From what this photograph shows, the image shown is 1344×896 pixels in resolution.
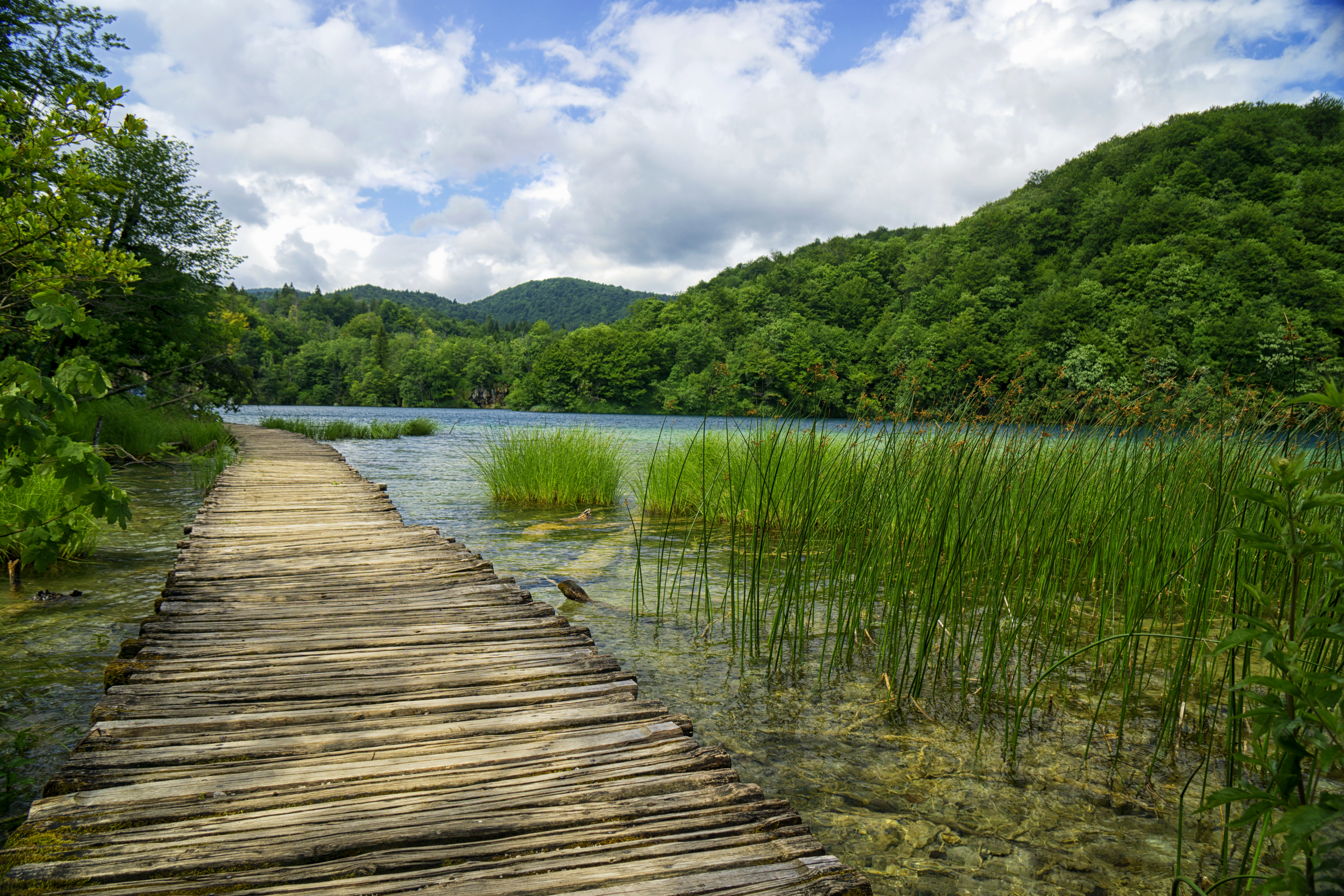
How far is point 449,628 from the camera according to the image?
285 centimetres

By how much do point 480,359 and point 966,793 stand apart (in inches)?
2888

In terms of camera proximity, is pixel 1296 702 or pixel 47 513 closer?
pixel 1296 702

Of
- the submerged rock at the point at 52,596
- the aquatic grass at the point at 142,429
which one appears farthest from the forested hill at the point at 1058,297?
the aquatic grass at the point at 142,429

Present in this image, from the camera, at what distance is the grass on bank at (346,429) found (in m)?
21.0

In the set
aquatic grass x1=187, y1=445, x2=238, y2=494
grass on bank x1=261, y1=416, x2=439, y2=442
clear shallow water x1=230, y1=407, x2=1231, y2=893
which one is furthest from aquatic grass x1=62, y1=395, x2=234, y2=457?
clear shallow water x1=230, y1=407, x2=1231, y2=893

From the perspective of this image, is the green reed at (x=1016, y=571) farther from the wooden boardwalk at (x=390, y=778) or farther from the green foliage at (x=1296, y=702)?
the wooden boardwalk at (x=390, y=778)

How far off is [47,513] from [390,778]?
179 inches

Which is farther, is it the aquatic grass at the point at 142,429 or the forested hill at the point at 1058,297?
the forested hill at the point at 1058,297

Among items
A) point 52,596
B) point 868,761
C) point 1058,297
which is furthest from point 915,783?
point 1058,297

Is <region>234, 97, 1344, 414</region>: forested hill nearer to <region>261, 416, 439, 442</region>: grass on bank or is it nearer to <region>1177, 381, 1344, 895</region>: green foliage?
<region>1177, 381, 1344, 895</region>: green foliage

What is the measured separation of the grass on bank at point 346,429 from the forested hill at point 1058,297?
38.4ft

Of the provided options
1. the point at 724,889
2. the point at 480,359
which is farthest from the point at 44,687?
the point at 480,359

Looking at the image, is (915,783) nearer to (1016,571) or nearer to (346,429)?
(1016,571)

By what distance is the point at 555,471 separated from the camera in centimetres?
867
